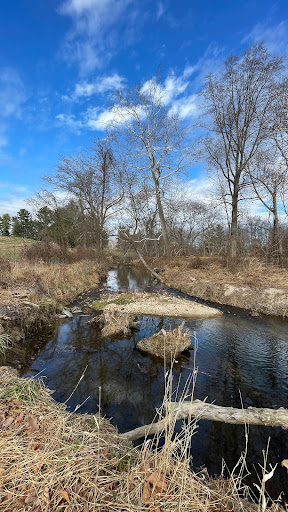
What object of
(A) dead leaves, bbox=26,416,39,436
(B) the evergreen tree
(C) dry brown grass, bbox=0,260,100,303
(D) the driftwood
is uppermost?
(B) the evergreen tree

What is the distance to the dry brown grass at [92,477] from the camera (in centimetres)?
162

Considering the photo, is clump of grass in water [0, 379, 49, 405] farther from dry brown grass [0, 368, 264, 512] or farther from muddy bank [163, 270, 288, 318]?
muddy bank [163, 270, 288, 318]

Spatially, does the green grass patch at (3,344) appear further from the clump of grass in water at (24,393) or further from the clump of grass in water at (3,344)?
the clump of grass in water at (24,393)

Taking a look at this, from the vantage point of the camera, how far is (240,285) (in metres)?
12.1

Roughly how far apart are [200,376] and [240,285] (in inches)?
308

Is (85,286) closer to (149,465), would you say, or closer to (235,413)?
(235,413)

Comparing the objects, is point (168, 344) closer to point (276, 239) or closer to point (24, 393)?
point (24, 393)

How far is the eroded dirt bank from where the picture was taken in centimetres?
1034

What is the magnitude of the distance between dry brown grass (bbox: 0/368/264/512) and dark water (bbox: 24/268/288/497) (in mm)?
1776

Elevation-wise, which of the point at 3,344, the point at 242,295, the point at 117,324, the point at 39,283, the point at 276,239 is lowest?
the point at 117,324

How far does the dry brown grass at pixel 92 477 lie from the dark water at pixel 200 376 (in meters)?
1.78

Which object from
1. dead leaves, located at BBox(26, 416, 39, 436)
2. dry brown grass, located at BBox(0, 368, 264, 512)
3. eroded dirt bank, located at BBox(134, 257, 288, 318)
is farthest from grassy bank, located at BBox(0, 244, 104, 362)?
eroded dirt bank, located at BBox(134, 257, 288, 318)


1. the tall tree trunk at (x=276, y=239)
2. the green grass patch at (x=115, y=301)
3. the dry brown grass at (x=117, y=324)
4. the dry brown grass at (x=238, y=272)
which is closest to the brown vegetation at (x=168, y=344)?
the dry brown grass at (x=117, y=324)

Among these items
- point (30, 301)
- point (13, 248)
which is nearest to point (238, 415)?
point (30, 301)
